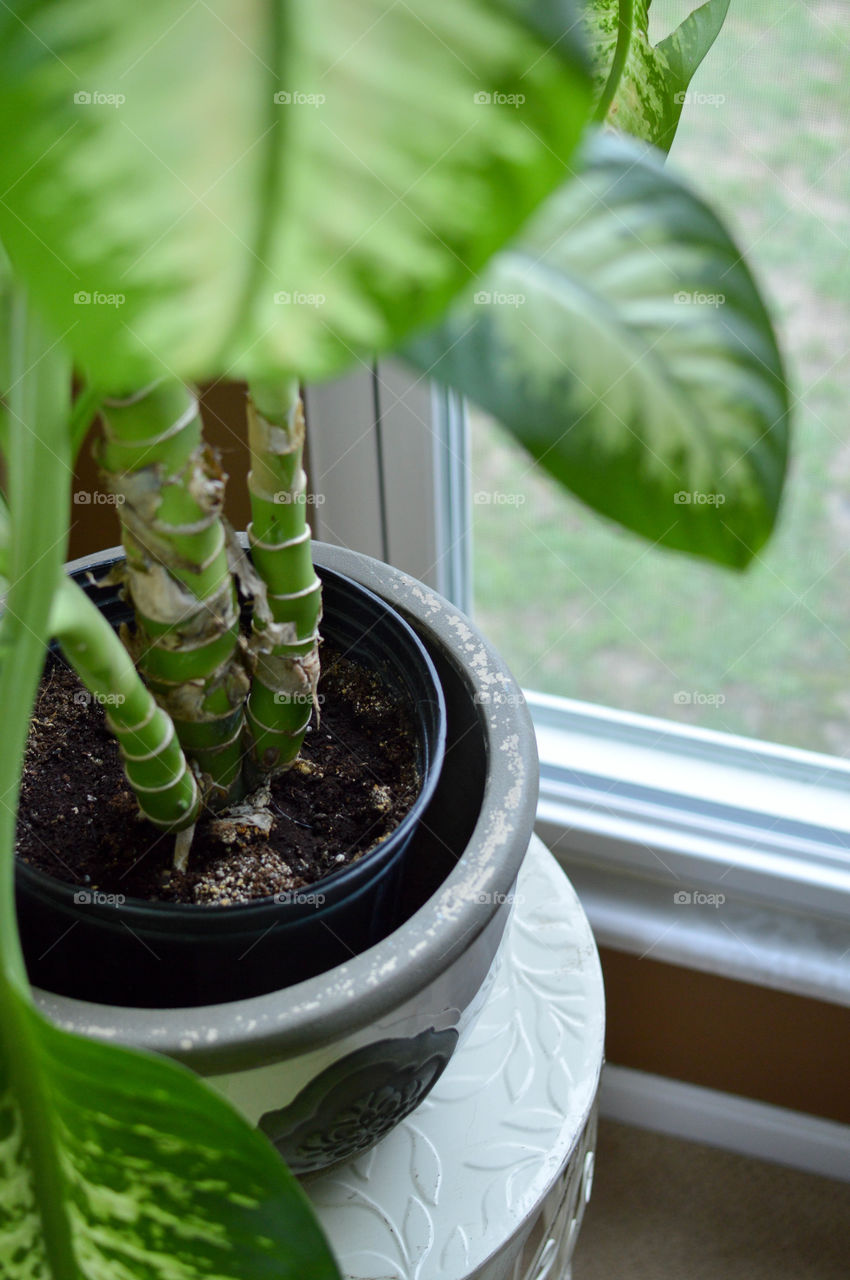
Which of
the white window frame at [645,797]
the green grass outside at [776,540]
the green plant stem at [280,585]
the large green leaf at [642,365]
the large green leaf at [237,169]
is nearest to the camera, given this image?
the large green leaf at [237,169]

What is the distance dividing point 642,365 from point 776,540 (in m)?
0.42

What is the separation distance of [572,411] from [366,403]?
577 millimetres

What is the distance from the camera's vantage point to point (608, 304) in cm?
28

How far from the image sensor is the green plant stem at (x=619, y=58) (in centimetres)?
36

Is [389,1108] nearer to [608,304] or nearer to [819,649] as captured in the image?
[608,304]

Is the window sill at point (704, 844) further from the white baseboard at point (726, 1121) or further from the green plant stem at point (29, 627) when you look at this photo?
the green plant stem at point (29, 627)

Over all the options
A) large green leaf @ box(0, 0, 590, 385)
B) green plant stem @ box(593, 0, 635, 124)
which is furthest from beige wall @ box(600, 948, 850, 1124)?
large green leaf @ box(0, 0, 590, 385)

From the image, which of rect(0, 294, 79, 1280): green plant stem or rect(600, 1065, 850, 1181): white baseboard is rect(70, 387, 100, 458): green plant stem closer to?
rect(0, 294, 79, 1280): green plant stem

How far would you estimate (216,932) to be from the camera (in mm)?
388

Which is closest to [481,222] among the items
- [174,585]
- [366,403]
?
[174,585]

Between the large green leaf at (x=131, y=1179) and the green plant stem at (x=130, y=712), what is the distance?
11cm

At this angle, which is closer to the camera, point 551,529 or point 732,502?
point 732,502

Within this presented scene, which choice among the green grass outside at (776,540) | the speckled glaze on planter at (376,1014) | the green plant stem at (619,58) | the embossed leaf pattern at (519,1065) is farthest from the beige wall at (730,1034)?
the green plant stem at (619,58)

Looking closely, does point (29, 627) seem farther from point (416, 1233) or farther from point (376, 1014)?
point (416, 1233)
